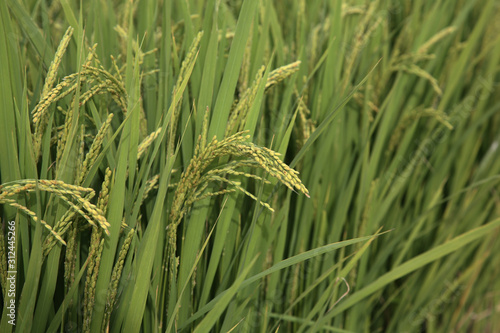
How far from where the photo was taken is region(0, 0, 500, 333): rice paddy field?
2.65 ft

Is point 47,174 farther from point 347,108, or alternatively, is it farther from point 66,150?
point 347,108

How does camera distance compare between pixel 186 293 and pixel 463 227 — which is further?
pixel 463 227

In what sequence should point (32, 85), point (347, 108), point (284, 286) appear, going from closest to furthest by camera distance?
point (32, 85) → point (284, 286) → point (347, 108)

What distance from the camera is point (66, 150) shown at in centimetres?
77

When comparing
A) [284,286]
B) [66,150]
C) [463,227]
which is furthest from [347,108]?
[66,150]

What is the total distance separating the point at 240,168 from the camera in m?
0.97

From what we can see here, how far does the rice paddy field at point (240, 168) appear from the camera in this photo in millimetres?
807

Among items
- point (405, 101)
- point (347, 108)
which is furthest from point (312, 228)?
point (405, 101)

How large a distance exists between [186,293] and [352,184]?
512 mm

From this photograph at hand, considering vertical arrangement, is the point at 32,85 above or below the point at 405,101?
above

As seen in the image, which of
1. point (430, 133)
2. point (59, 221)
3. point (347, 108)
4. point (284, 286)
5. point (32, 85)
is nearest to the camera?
point (59, 221)

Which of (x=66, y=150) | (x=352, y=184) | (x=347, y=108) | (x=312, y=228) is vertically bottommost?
(x=312, y=228)

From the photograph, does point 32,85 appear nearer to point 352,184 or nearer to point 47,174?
point 47,174

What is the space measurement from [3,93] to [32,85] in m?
0.24
